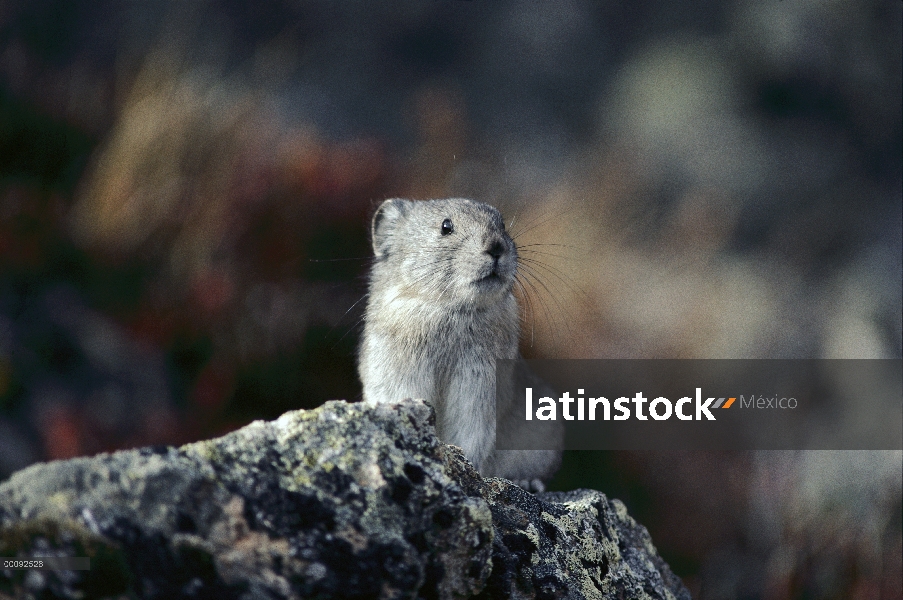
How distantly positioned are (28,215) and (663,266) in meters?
2.58

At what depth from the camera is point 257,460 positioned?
1395mm

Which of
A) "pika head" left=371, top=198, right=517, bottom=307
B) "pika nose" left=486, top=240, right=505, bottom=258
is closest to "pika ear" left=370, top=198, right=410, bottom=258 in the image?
"pika head" left=371, top=198, right=517, bottom=307

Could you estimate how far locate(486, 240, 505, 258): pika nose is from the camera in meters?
2.34

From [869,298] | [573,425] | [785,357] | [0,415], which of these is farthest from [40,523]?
[869,298]

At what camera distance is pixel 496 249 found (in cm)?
234

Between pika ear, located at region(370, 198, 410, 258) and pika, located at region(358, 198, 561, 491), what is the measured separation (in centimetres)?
9

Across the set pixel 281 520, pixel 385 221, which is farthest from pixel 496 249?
pixel 281 520

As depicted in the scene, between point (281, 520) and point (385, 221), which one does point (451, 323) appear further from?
point (281, 520)

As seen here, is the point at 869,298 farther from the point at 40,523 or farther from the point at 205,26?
the point at 40,523

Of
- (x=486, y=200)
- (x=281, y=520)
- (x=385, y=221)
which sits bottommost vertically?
(x=281, y=520)

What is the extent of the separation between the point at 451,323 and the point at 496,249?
0.30m

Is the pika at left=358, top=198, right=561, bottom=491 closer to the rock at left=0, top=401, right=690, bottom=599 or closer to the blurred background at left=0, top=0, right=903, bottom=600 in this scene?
the blurred background at left=0, top=0, right=903, bottom=600

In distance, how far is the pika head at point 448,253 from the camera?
237 centimetres

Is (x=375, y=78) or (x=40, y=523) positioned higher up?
(x=375, y=78)
